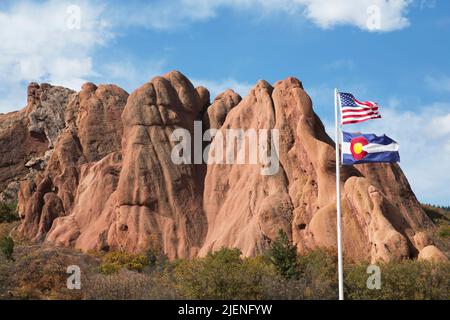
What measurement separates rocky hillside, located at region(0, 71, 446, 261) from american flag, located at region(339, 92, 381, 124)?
12551 millimetres

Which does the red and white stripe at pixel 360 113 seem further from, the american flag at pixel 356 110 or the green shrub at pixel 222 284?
the green shrub at pixel 222 284

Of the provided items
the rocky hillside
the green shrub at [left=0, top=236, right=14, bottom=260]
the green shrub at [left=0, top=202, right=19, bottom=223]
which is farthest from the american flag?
the green shrub at [left=0, top=202, right=19, bottom=223]

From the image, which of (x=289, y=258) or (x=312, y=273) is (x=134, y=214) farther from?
(x=312, y=273)

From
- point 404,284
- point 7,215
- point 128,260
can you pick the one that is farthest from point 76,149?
point 404,284

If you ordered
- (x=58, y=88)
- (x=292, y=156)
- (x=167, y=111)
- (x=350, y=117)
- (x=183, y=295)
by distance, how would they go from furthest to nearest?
(x=58, y=88)
(x=167, y=111)
(x=292, y=156)
(x=183, y=295)
(x=350, y=117)

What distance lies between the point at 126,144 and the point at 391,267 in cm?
3678

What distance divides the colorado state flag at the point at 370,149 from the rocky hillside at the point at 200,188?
484 inches

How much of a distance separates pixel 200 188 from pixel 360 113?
36.2 metres

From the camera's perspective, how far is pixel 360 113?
83.1ft

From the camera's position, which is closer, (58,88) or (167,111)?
(167,111)

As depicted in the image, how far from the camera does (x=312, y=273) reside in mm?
33438

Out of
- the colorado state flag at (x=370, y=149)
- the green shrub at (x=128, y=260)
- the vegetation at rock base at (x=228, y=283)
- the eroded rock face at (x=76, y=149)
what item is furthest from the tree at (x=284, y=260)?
the eroded rock face at (x=76, y=149)

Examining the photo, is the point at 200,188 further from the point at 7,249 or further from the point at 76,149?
the point at 76,149
